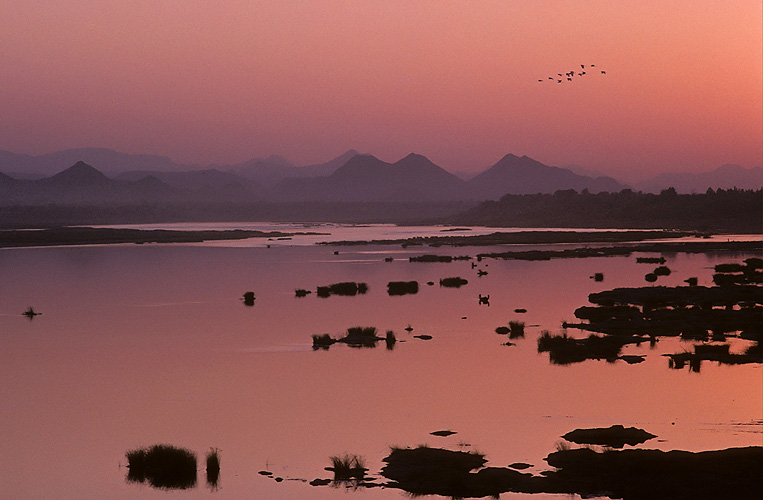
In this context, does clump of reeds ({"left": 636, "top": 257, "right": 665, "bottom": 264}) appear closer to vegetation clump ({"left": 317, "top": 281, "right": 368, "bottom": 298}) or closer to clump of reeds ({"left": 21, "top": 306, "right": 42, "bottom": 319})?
vegetation clump ({"left": 317, "top": 281, "right": 368, "bottom": 298})

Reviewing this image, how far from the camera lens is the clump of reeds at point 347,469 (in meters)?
22.9

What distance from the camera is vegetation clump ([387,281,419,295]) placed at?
70906mm

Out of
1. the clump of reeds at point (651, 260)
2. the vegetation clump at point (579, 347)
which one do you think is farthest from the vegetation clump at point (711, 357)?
the clump of reeds at point (651, 260)

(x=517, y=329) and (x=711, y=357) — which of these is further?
(x=517, y=329)

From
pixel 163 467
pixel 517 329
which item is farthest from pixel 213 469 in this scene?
pixel 517 329

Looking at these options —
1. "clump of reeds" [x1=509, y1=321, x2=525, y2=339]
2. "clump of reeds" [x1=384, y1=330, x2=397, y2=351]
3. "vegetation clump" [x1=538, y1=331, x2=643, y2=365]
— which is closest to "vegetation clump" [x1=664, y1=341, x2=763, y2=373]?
"vegetation clump" [x1=538, y1=331, x2=643, y2=365]

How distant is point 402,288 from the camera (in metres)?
71.9

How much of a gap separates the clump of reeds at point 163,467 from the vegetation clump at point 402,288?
46.7m

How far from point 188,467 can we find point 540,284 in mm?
56452

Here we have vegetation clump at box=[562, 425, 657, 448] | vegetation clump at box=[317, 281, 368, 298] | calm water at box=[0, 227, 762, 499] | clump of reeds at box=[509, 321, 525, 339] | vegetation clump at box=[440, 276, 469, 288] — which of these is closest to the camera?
vegetation clump at box=[562, 425, 657, 448]

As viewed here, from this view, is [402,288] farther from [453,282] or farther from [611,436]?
[611,436]

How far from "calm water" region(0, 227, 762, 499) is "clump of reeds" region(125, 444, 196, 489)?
410mm

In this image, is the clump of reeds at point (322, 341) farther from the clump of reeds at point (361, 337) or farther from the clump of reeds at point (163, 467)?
the clump of reeds at point (163, 467)

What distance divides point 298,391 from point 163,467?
34.6ft
